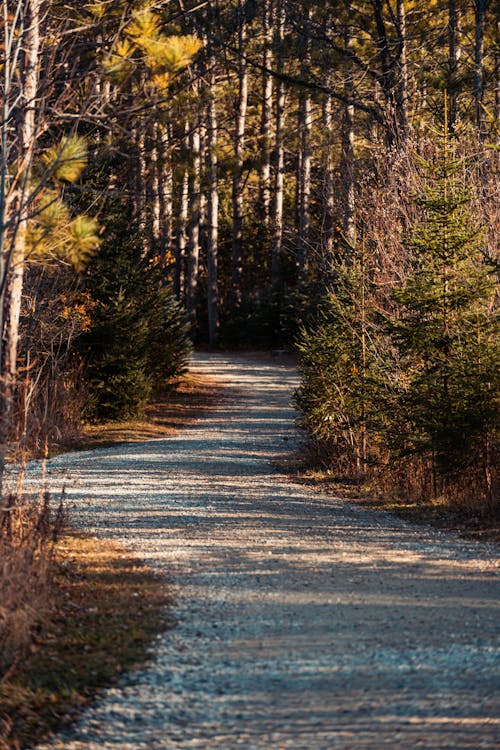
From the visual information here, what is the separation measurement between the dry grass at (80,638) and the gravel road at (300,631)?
0.48 ft

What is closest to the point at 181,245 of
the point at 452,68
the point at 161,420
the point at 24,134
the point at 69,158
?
the point at 161,420

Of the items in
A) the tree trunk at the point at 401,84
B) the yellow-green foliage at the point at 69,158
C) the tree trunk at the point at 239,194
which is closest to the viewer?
Answer: the yellow-green foliage at the point at 69,158

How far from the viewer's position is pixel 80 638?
6316mm

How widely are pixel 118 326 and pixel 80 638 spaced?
A: 45.9ft

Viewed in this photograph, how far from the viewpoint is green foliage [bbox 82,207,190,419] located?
782 inches

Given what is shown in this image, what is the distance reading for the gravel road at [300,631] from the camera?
4.88 m

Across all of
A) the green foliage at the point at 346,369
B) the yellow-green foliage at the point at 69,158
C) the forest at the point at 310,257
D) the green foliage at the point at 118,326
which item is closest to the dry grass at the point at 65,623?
the forest at the point at 310,257

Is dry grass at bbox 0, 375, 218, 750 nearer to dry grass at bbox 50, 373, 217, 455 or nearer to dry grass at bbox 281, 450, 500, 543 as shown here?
dry grass at bbox 281, 450, 500, 543

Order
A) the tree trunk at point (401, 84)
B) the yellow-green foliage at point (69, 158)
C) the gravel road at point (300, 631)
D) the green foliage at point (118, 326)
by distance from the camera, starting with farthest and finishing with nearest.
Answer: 1. the green foliage at point (118, 326)
2. the tree trunk at point (401, 84)
3. the yellow-green foliage at point (69, 158)
4. the gravel road at point (300, 631)

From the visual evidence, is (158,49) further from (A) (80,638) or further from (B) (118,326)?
(B) (118,326)

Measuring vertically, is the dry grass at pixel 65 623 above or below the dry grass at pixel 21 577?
below

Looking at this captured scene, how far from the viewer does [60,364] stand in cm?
1964

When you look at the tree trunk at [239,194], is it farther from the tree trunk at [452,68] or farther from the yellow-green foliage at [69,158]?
the yellow-green foliage at [69,158]

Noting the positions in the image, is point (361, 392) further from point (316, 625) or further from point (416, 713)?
point (416, 713)
